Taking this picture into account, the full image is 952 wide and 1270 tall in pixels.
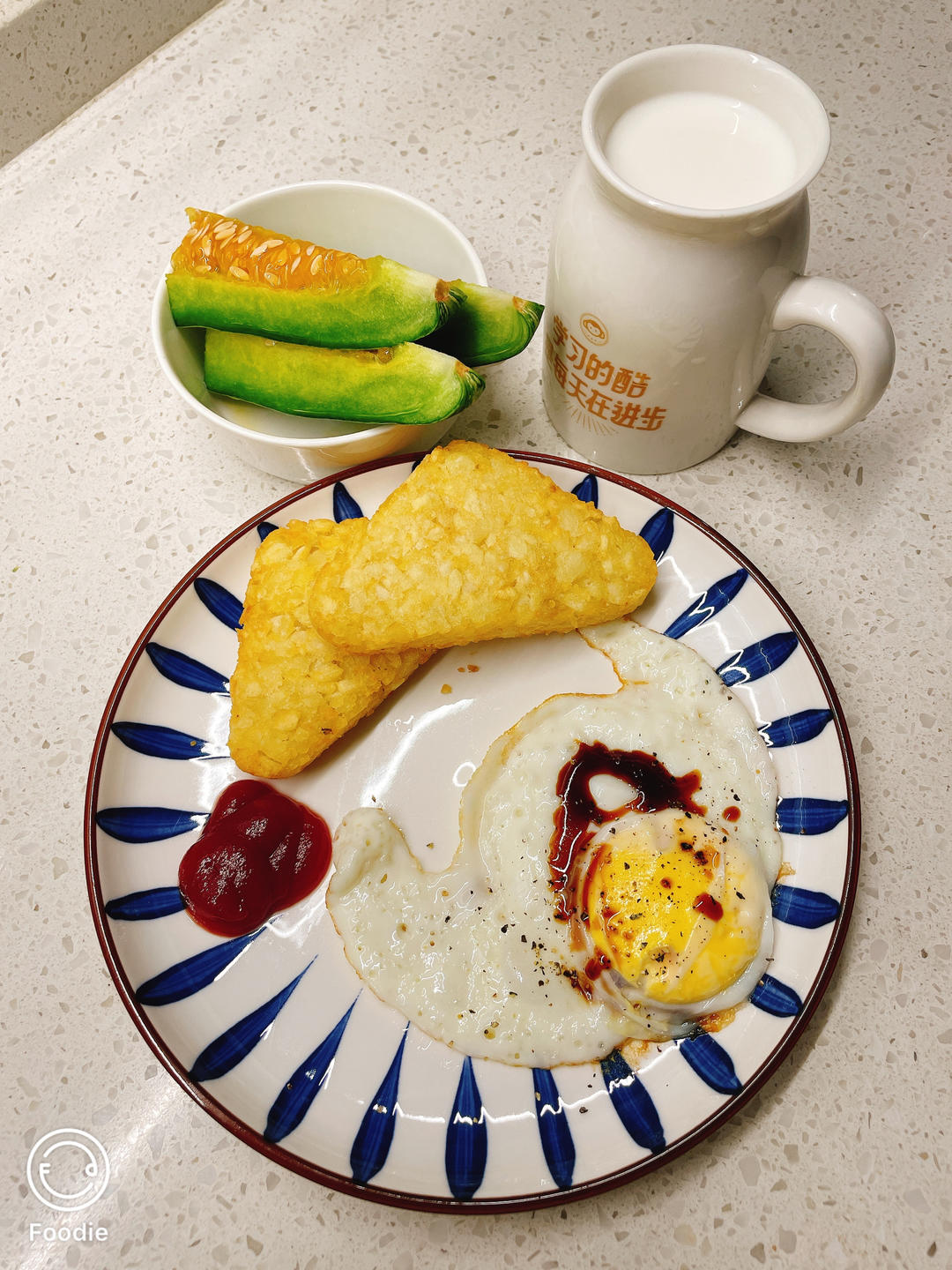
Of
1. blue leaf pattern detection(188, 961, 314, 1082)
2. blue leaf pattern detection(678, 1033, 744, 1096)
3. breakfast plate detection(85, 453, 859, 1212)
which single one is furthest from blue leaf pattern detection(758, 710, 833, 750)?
blue leaf pattern detection(188, 961, 314, 1082)

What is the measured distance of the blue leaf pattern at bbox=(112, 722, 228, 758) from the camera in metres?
1.36

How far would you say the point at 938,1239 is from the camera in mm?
1246

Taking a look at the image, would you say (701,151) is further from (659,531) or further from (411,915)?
(411,915)

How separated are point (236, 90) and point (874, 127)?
1.37 m

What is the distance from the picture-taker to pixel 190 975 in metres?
1.26

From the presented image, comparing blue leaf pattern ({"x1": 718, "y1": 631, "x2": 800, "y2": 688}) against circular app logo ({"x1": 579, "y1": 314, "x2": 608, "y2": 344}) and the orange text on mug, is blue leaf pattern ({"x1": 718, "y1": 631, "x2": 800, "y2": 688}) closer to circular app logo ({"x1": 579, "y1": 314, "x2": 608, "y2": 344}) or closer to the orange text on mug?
the orange text on mug

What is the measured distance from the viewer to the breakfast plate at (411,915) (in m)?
1.19

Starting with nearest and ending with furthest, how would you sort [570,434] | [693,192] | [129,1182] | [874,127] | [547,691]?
[693,192] < [129,1182] < [547,691] < [570,434] < [874,127]

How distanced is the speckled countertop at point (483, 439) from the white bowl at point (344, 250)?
0.54 ft

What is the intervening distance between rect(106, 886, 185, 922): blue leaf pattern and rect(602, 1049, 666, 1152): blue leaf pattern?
0.64 meters

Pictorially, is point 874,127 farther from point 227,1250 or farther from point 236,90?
point 227,1250

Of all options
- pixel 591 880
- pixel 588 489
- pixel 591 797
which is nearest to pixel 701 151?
pixel 588 489

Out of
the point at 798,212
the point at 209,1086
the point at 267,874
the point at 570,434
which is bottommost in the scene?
the point at 209,1086

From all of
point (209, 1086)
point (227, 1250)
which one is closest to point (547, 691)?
point (209, 1086)
